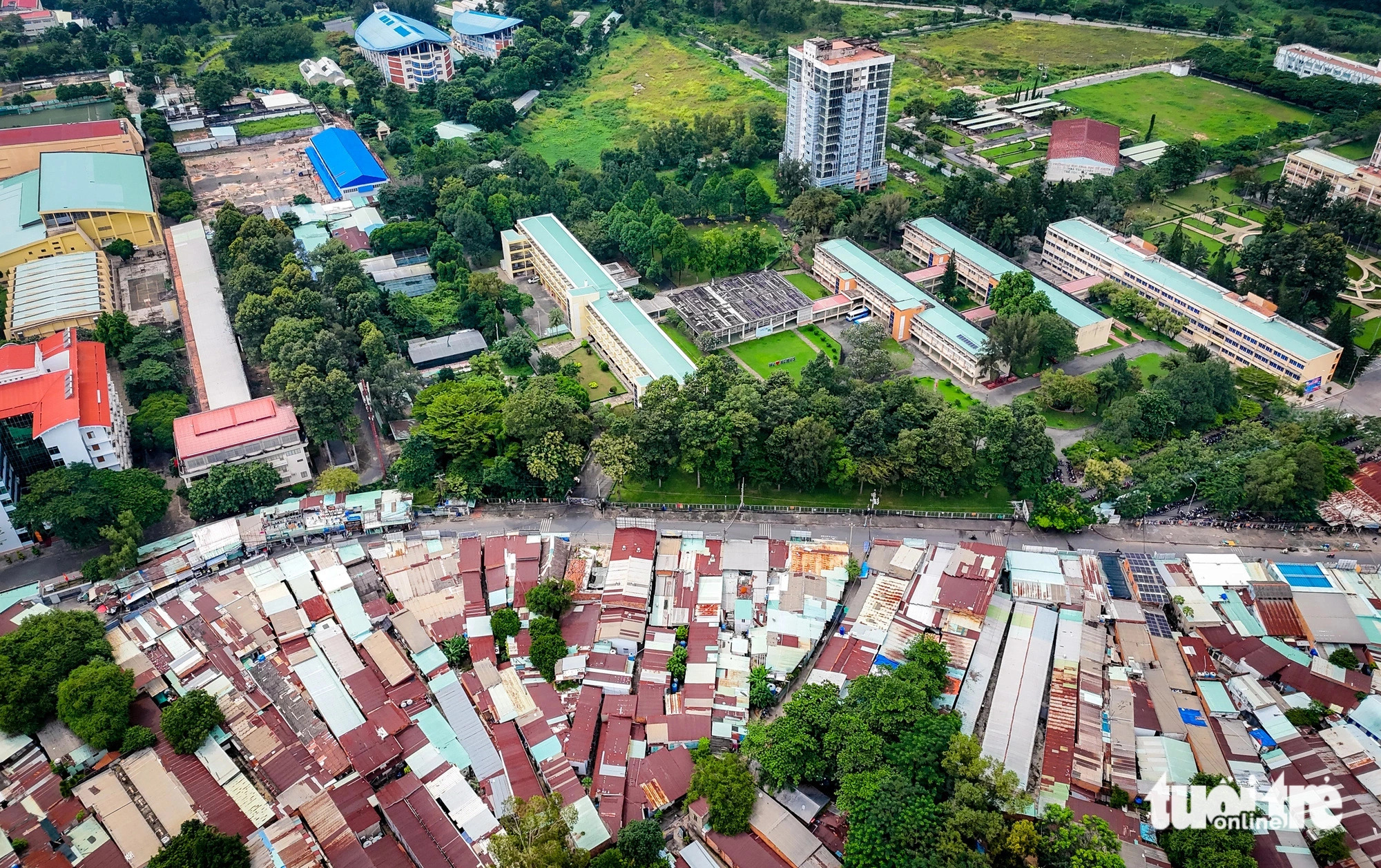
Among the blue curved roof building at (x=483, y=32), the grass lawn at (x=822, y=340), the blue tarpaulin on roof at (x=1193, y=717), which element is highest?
the blue curved roof building at (x=483, y=32)

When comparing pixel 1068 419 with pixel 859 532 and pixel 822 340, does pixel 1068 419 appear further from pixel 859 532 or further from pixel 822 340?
pixel 859 532

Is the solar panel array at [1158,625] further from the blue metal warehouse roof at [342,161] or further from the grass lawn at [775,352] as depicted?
the blue metal warehouse roof at [342,161]

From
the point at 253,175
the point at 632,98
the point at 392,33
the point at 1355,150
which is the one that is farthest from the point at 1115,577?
the point at 392,33

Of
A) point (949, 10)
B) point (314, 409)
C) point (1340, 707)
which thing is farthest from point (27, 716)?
point (949, 10)

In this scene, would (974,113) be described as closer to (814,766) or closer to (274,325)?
(274,325)

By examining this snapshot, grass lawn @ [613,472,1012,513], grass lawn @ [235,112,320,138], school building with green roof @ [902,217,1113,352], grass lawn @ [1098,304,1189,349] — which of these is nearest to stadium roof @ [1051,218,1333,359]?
grass lawn @ [1098,304,1189,349]

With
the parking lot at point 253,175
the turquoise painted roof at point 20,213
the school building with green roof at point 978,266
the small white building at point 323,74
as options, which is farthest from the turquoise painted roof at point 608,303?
the small white building at point 323,74

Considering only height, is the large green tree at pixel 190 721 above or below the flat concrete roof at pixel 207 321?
below
